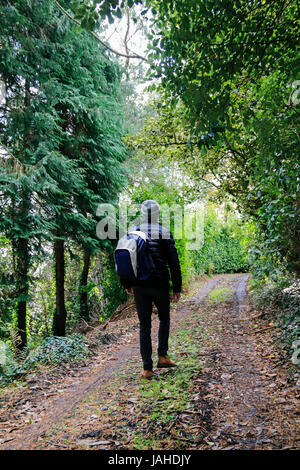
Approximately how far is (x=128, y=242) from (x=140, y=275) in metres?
0.42

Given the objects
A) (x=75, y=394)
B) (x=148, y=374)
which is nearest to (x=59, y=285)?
(x=75, y=394)

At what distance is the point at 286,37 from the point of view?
338cm

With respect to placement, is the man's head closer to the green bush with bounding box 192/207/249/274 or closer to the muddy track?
the muddy track

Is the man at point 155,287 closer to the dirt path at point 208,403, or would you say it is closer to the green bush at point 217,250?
the dirt path at point 208,403

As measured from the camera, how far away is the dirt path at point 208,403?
2371 millimetres

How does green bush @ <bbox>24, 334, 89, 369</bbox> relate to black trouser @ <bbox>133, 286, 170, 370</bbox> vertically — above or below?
below

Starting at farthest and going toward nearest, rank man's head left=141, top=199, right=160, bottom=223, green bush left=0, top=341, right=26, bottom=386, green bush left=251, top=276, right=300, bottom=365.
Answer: green bush left=0, top=341, right=26, bottom=386 → green bush left=251, top=276, right=300, bottom=365 → man's head left=141, top=199, right=160, bottom=223

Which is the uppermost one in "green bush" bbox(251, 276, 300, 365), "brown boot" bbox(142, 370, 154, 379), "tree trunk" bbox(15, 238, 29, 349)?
"tree trunk" bbox(15, 238, 29, 349)

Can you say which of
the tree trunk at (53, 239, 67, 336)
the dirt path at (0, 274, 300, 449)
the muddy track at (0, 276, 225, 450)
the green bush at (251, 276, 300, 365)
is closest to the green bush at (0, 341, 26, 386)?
the dirt path at (0, 274, 300, 449)

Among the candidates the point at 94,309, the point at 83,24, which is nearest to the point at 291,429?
the point at 83,24

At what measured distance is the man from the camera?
3.65m

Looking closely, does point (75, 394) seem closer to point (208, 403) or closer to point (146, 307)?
point (146, 307)

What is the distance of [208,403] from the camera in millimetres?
2867
